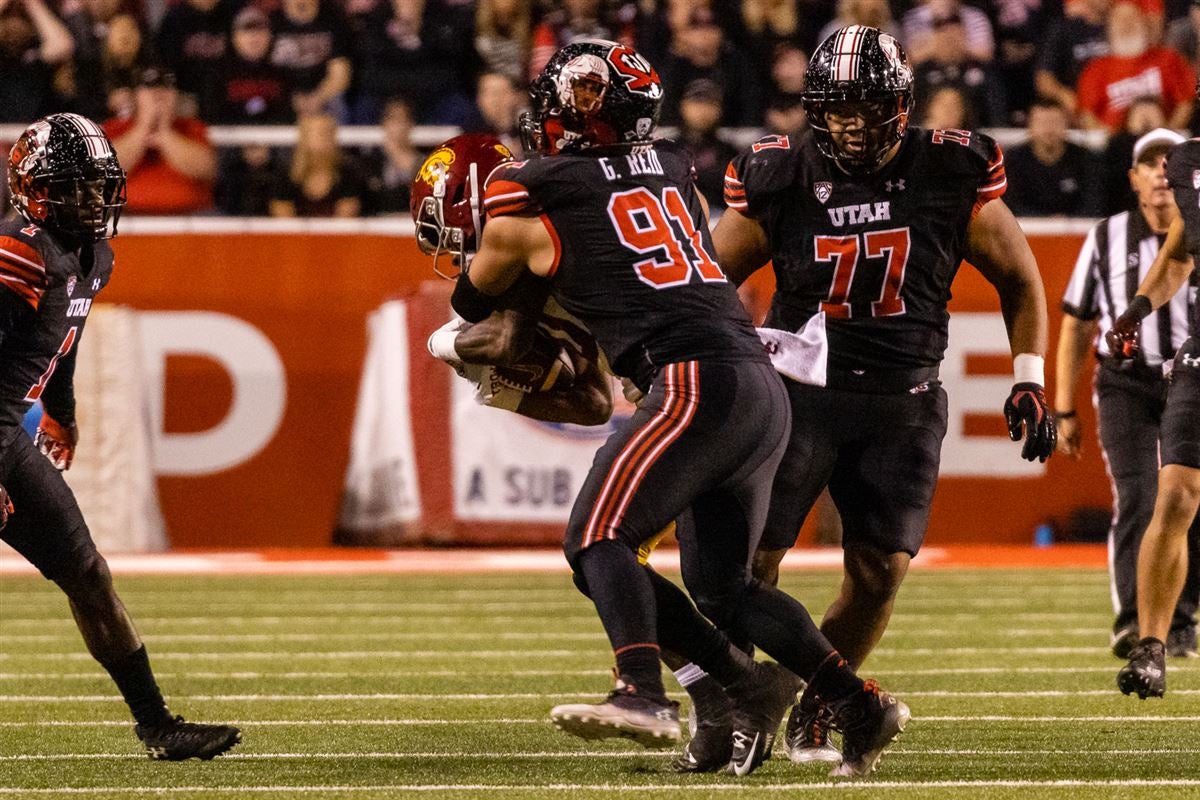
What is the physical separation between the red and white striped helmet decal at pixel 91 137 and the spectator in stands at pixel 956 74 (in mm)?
6944

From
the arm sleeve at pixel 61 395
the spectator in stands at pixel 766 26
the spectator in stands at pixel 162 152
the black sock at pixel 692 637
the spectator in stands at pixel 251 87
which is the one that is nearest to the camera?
the black sock at pixel 692 637

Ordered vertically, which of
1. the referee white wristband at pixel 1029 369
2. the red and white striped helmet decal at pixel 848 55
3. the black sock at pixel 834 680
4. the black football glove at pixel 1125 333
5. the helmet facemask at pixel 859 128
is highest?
the red and white striped helmet decal at pixel 848 55

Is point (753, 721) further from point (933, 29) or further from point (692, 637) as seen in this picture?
point (933, 29)

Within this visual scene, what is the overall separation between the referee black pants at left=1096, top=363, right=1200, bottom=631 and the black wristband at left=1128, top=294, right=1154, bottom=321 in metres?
1.01

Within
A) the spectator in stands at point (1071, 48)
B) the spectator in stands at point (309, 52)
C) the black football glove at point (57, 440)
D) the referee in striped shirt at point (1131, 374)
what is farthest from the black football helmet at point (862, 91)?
the spectator in stands at point (1071, 48)

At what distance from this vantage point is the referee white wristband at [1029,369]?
5031mm

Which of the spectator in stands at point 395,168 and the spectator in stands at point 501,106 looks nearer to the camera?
the spectator in stands at point 501,106

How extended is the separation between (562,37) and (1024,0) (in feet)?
9.67

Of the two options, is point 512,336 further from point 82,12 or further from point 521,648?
point 82,12

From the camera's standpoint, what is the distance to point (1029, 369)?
199 inches

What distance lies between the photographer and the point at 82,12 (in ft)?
39.0

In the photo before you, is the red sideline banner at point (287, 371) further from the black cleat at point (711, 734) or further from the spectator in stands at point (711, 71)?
the black cleat at point (711, 734)

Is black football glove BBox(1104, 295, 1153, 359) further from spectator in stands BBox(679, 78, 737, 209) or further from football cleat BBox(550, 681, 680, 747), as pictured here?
spectator in stands BBox(679, 78, 737, 209)

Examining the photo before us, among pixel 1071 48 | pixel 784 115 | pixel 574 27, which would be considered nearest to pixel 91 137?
pixel 574 27
